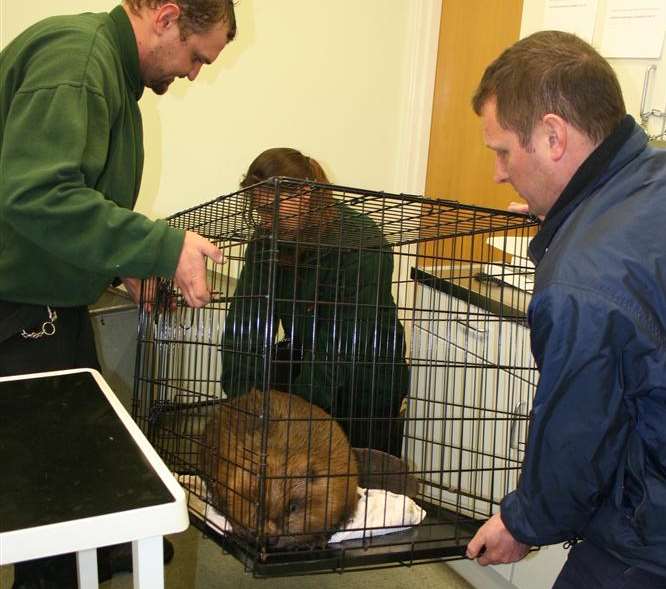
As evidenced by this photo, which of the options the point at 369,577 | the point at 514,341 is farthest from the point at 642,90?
the point at 369,577

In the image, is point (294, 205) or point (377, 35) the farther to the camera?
point (377, 35)

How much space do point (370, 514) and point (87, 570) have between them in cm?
57

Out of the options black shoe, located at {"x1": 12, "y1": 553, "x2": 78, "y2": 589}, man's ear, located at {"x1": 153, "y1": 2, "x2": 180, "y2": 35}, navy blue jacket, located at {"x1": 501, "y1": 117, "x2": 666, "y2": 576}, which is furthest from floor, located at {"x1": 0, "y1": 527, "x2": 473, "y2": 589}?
man's ear, located at {"x1": 153, "y1": 2, "x2": 180, "y2": 35}

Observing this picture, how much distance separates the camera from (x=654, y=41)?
181 cm

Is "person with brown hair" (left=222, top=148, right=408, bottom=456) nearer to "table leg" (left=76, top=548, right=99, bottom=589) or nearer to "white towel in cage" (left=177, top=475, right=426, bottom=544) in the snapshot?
"white towel in cage" (left=177, top=475, right=426, bottom=544)

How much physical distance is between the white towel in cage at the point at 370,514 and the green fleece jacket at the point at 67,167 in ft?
1.62

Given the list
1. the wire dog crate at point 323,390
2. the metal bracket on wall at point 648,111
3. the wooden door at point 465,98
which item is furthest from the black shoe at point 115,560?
the metal bracket on wall at point 648,111

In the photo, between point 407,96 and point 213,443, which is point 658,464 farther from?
point 407,96

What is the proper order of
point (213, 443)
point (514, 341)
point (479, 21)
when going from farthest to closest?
point (479, 21) < point (514, 341) < point (213, 443)

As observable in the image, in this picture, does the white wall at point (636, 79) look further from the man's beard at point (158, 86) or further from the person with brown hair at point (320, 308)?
the man's beard at point (158, 86)

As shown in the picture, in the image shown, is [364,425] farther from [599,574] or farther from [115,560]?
[599,574]

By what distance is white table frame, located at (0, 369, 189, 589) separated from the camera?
586 millimetres

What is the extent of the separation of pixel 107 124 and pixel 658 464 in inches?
43.4

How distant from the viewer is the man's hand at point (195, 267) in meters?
1.10
